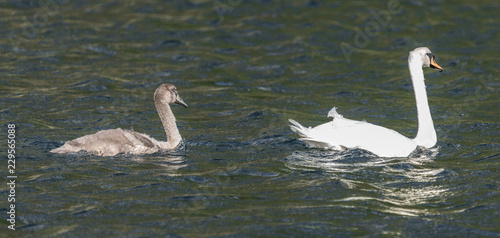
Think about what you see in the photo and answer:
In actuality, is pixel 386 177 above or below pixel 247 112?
below

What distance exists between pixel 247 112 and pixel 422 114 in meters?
2.96

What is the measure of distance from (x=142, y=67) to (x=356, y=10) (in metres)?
6.28

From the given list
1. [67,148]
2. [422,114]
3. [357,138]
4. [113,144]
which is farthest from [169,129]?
[422,114]

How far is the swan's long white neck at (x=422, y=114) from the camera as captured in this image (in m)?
11.1

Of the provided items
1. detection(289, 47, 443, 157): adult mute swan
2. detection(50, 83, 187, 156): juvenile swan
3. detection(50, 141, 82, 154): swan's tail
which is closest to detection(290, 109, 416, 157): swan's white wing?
detection(289, 47, 443, 157): adult mute swan

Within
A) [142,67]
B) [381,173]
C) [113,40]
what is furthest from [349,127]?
[113,40]

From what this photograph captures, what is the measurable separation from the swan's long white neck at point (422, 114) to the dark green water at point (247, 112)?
191mm

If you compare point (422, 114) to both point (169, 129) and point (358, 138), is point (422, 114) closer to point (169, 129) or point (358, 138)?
point (358, 138)

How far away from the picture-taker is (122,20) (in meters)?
19.0

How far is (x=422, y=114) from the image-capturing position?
11359 millimetres

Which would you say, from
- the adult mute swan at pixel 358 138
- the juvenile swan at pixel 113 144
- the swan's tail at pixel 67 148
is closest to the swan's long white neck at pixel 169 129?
the juvenile swan at pixel 113 144

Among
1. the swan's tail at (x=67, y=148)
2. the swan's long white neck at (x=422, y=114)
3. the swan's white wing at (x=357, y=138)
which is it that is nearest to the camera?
the swan's tail at (x=67, y=148)

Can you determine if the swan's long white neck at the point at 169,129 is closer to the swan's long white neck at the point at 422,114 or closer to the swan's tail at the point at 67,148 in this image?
the swan's tail at the point at 67,148

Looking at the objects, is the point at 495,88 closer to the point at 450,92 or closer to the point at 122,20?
the point at 450,92
